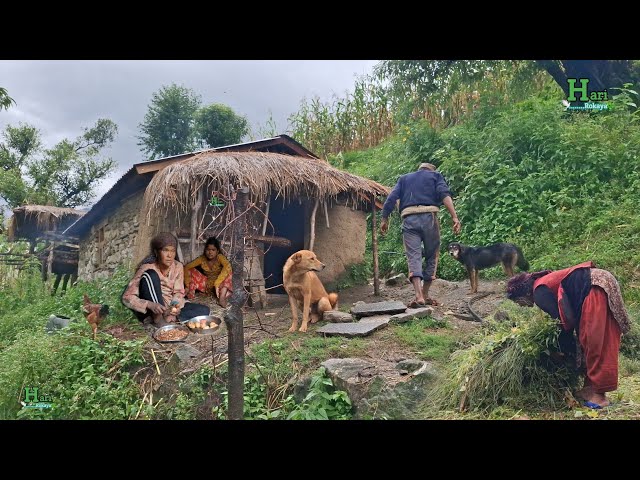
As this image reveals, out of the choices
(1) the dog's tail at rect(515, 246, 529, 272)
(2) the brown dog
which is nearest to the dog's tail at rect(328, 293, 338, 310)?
(2) the brown dog

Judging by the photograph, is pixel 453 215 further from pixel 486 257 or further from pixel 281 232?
pixel 281 232

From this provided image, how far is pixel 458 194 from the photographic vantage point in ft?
18.3

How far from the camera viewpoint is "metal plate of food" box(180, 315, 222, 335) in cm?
438

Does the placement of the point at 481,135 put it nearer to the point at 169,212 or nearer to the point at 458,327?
the point at 458,327

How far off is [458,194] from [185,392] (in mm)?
2957

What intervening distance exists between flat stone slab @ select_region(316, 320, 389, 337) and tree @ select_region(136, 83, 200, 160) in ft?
7.40

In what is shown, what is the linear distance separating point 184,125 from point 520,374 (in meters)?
3.75

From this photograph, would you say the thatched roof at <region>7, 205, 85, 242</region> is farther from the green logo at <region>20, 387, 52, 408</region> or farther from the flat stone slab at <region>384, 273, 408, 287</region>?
Result: the flat stone slab at <region>384, 273, 408, 287</region>

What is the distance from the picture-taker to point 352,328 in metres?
5.15

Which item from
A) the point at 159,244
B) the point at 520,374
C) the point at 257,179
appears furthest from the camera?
the point at 257,179

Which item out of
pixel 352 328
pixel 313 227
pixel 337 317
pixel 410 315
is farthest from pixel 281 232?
pixel 410 315
